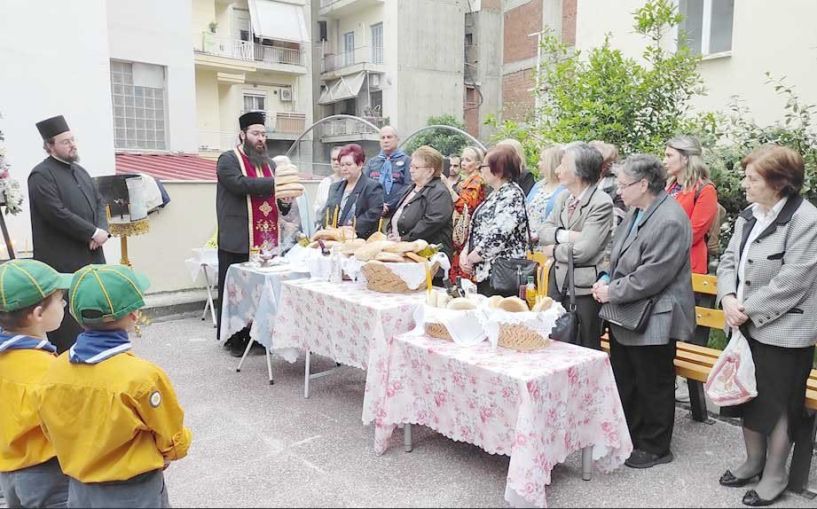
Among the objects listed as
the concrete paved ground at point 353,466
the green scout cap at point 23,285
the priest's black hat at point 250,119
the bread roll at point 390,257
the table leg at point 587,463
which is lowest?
A: the concrete paved ground at point 353,466

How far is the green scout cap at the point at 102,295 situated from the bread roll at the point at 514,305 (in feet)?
5.99

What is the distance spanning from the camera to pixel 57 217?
481 centimetres

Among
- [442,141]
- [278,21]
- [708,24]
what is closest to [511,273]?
[708,24]

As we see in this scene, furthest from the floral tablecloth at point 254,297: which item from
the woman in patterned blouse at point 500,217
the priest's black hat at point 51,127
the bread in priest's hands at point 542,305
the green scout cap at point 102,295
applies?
the green scout cap at point 102,295

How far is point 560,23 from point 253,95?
14.1m

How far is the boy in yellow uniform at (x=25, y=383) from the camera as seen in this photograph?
244 centimetres

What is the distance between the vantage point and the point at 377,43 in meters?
28.4

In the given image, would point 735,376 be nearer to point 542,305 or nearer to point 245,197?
point 542,305

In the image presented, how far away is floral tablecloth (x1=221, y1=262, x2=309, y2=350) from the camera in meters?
5.05

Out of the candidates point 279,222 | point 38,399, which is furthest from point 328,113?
point 38,399

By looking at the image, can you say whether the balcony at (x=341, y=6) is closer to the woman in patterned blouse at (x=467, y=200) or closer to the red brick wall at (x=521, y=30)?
the red brick wall at (x=521, y=30)

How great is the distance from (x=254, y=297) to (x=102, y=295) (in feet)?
10.3

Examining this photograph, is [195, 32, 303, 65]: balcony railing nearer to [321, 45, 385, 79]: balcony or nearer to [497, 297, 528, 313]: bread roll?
[321, 45, 385, 79]: balcony

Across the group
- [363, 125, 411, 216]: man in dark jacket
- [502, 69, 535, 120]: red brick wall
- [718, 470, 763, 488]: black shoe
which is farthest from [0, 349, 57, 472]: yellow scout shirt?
[502, 69, 535, 120]: red brick wall
